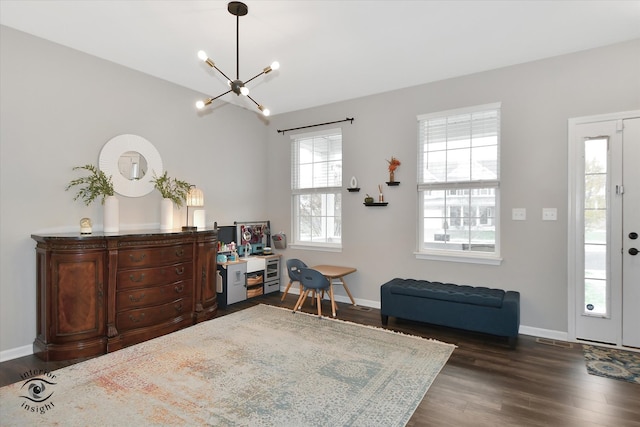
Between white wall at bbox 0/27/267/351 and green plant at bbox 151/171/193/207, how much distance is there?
0.50 feet

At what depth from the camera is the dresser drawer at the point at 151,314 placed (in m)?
3.45

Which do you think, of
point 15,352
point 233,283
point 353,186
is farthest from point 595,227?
point 15,352

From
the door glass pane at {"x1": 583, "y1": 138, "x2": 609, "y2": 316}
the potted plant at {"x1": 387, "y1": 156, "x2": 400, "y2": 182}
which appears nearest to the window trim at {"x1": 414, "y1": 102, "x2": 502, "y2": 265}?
the potted plant at {"x1": 387, "y1": 156, "x2": 400, "y2": 182}

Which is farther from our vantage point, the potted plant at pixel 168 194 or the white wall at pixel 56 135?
the potted plant at pixel 168 194

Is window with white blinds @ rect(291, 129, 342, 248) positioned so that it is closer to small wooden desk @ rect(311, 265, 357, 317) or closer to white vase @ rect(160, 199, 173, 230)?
small wooden desk @ rect(311, 265, 357, 317)

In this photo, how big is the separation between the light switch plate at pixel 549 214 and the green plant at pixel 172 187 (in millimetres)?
4322

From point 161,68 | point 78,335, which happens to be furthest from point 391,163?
point 78,335

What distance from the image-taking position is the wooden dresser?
122 inches

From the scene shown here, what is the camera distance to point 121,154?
4023mm

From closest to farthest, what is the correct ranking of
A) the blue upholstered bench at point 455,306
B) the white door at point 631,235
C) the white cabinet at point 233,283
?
1. the white door at point 631,235
2. the blue upholstered bench at point 455,306
3. the white cabinet at point 233,283

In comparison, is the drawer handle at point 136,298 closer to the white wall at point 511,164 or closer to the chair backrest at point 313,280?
the chair backrest at point 313,280

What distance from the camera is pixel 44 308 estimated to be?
316 cm

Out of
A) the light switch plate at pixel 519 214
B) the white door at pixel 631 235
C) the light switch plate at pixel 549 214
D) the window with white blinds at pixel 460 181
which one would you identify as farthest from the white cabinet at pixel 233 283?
the white door at pixel 631 235

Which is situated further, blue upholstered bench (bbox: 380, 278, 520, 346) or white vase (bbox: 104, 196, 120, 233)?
white vase (bbox: 104, 196, 120, 233)
